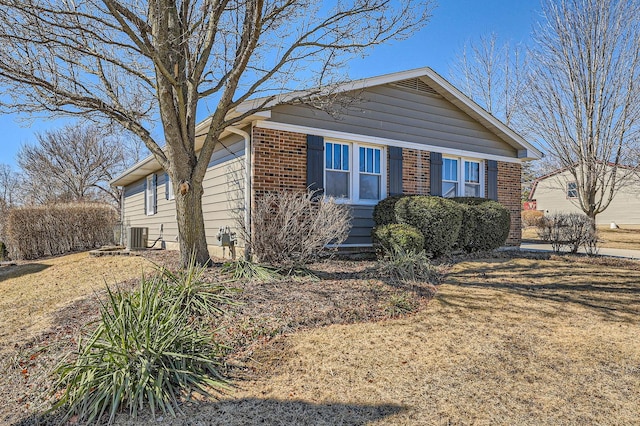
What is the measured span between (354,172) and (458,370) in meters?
6.16

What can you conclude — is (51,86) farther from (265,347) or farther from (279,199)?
(265,347)

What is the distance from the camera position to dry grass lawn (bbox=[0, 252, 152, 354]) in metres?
5.00

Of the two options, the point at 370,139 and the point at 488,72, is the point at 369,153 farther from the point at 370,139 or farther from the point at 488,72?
the point at 488,72

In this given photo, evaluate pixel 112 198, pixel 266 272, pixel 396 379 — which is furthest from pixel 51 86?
pixel 112 198

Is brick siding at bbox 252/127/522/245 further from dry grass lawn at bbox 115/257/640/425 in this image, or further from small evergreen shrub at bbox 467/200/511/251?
small evergreen shrub at bbox 467/200/511/251

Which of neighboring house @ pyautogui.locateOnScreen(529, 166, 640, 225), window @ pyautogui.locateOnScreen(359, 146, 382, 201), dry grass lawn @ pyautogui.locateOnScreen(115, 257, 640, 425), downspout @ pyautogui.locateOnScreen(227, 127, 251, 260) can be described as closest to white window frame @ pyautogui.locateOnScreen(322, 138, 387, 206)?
window @ pyautogui.locateOnScreen(359, 146, 382, 201)

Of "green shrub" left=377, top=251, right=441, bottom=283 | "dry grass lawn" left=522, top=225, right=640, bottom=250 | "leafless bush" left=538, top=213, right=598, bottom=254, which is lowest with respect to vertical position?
"dry grass lawn" left=522, top=225, right=640, bottom=250

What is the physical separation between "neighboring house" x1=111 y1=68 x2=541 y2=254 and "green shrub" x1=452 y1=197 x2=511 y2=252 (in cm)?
102

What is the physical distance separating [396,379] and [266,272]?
3109 millimetres

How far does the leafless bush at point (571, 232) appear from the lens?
10.5 m

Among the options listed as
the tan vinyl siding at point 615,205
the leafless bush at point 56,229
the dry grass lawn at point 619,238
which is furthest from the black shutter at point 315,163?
the tan vinyl siding at point 615,205

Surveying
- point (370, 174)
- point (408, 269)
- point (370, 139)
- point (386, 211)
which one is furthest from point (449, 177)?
point (408, 269)

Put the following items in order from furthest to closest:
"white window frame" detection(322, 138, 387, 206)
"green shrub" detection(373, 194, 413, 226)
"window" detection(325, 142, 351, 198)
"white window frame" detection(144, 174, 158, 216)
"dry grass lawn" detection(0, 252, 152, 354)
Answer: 1. "white window frame" detection(144, 174, 158, 216)
2. "white window frame" detection(322, 138, 387, 206)
3. "window" detection(325, 142, 351, 198)
4. "green shrub" detection(373, 194, 413, 226)
5. "dry grass lawn" detection(0, 252, 152, 354)

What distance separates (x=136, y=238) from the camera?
11.7m
